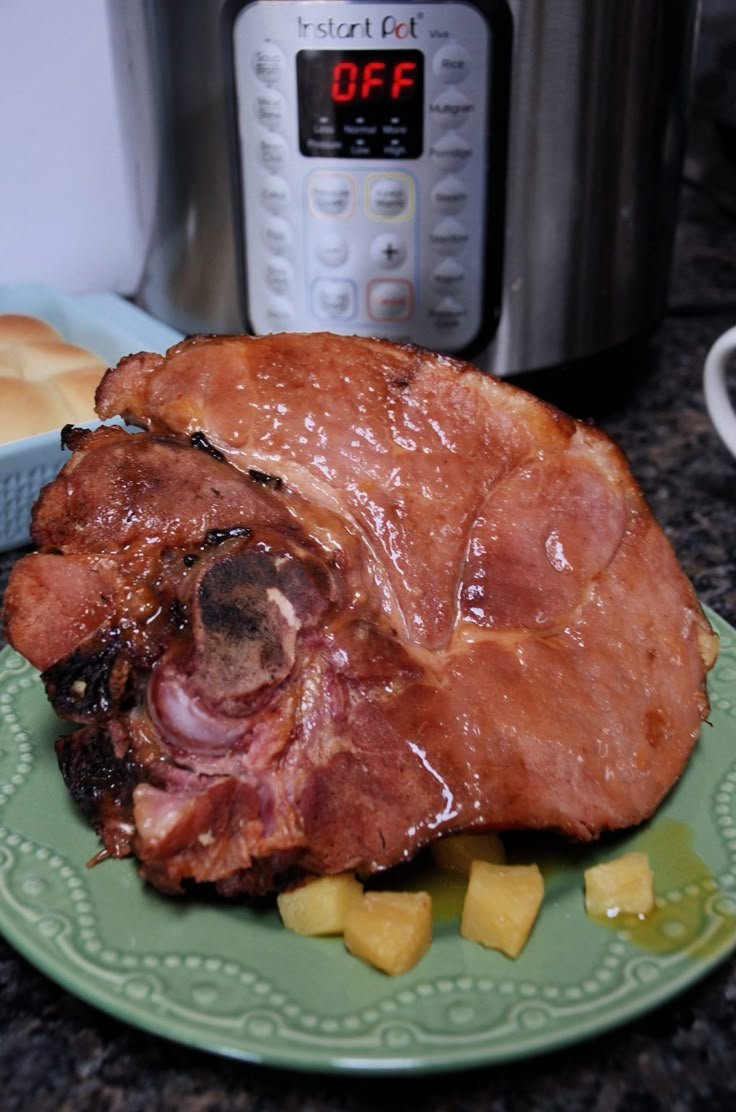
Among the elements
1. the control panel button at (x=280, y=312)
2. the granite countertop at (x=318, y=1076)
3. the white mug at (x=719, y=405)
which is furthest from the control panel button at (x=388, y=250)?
the granite countertop at (x=318, y=1076)

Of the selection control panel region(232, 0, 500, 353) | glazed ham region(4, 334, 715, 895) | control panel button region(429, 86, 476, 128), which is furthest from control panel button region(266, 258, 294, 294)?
glazed ham region(4, 334, 715, 895)

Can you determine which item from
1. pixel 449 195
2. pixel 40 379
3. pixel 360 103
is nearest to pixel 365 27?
pixel 360 103

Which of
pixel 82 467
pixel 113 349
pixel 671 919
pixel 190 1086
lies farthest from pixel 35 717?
pixel 113 349

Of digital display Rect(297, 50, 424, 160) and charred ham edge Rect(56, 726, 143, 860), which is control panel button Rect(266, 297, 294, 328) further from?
charred ham edge Rect(56, 726, 143, 860)

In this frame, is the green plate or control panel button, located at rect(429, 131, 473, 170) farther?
control panel button, located at rect(429, 131, 473, 170)

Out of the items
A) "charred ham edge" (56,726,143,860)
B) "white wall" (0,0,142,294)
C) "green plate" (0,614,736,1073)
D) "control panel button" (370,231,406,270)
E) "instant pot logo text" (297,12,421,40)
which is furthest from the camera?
"white wall" (0,0,142,294)

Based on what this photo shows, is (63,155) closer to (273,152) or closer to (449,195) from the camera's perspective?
(273,152)
